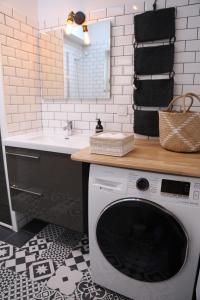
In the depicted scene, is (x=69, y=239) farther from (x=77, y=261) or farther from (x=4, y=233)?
(x=4, y=233)

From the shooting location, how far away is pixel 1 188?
1871 mm

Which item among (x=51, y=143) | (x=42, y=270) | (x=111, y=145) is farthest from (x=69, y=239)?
(x=111, y=145)

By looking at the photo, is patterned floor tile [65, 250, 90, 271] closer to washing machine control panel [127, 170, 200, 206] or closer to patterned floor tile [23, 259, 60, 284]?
patterned floor tile [23, 259, 60, 284]

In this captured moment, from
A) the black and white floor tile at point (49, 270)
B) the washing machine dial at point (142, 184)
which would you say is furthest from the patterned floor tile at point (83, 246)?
the washing machine dial at point (142, 184)

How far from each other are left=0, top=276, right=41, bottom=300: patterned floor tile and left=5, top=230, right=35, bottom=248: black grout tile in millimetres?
378

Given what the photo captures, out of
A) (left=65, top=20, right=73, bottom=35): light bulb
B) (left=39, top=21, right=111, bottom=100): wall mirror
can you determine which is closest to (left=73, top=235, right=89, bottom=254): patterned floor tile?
(left=39, top=21, right=111, bottom=100): wall mirror

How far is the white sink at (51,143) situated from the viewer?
1430 millimetres

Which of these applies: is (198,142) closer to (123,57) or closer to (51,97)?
(123,57)

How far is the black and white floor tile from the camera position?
1.32 metres

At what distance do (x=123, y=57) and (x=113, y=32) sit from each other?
0.69 ft

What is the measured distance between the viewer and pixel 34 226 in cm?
200

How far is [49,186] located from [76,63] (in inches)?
42.4

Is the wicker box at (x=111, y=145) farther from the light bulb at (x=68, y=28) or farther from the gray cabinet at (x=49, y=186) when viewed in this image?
the light bulb at (x=68, y=28)

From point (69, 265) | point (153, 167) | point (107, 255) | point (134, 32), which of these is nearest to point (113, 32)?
point (134, 32)
